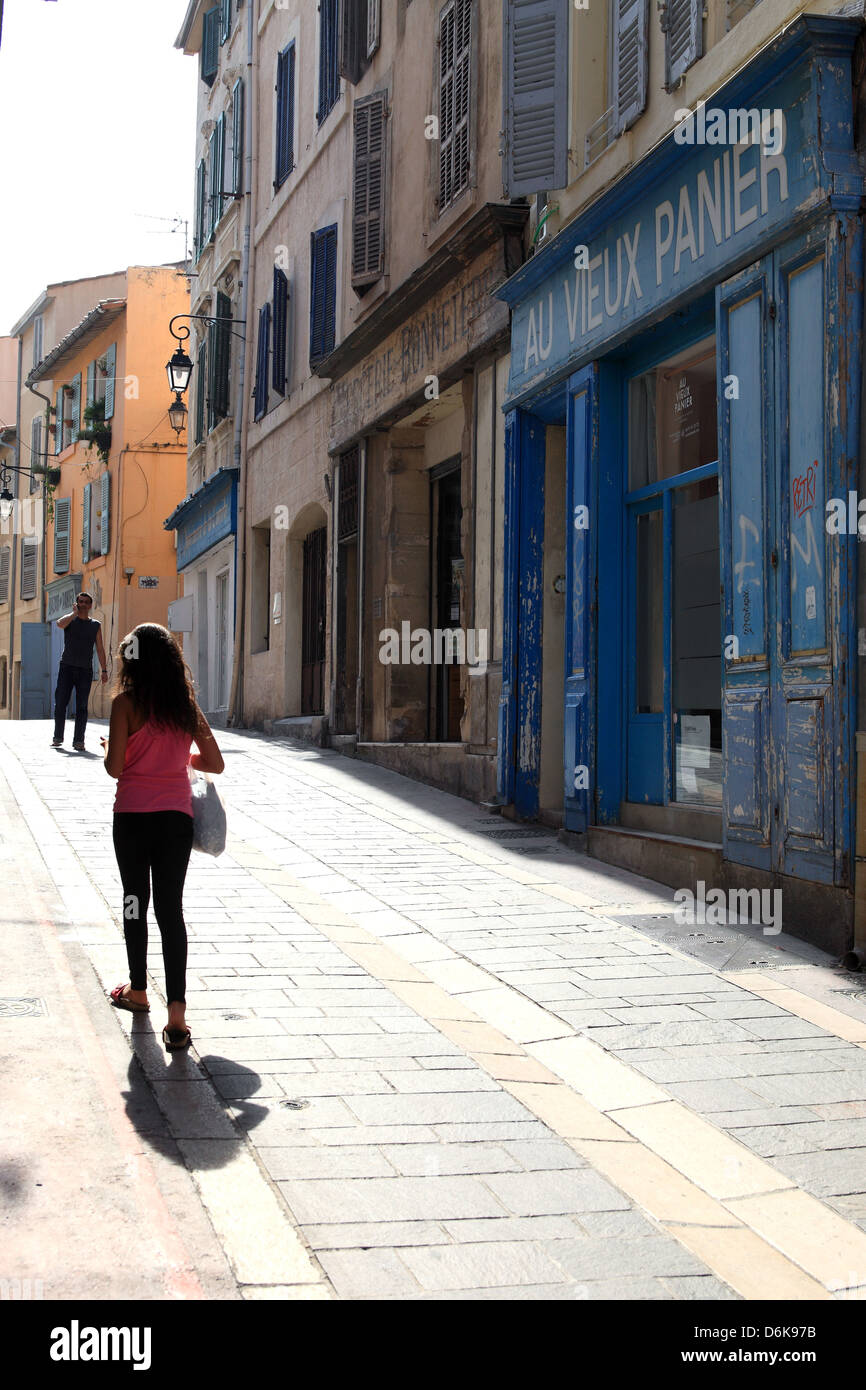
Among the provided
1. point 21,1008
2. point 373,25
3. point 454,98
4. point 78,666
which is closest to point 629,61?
point 454,98

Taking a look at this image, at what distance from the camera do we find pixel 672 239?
850 cm

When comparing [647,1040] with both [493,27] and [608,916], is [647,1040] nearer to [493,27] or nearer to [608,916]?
[608,916]

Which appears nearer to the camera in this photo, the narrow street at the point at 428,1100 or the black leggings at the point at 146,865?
the narrow street at the point at 428,1100

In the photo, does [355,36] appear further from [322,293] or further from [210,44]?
[210,44]

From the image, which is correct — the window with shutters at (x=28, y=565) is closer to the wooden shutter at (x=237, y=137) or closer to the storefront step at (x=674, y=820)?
the wooden shutter at (x=237, y=137)

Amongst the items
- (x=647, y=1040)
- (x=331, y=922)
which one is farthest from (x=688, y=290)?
(x=647, y=1040)

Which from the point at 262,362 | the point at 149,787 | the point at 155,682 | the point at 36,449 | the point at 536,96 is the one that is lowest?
the point at 149,787

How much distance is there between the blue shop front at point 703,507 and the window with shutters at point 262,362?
30.7 feet

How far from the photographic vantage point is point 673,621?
358 inches

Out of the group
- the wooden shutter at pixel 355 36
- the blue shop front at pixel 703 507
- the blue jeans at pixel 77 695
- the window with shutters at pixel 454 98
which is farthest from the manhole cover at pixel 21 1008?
the wooden shutter at pixel 355 36

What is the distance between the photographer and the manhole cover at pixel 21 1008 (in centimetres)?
500

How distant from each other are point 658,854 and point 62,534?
29387mm
